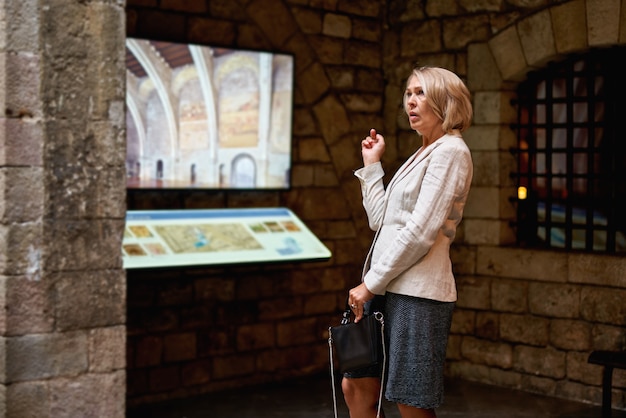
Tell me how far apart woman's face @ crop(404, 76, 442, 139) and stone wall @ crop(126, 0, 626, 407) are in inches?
108

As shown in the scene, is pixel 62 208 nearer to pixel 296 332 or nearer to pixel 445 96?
pixel 445 96

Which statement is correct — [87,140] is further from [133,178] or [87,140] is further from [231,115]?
[231,115]

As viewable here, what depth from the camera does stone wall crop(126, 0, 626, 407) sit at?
548 centimetres

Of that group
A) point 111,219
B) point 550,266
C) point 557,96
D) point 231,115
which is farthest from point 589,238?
point 111,219

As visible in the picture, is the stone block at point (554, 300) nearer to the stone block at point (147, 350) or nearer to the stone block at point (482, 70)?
the stone block at point (482, 70)

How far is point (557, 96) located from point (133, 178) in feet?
9.55

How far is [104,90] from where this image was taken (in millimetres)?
3707

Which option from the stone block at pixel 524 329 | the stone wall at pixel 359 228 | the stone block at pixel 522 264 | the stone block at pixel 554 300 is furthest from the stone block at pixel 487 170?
the stone block at pixel 524 329

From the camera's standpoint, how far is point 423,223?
287cm

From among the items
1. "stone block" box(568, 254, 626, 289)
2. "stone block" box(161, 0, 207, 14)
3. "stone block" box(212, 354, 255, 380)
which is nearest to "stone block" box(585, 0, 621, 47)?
"stone block" box(568, 254, 626, 289)

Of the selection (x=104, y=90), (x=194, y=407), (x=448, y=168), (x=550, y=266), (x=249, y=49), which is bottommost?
(x=194, y=407)

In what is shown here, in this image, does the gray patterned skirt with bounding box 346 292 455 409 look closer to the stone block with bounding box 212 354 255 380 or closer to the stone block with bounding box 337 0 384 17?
the stone block with bounding box 212 354 255 380

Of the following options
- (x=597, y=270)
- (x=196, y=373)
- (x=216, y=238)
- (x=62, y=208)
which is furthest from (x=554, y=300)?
(x=62, y=208)

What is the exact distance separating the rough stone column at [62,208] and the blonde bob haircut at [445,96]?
4.72ft
